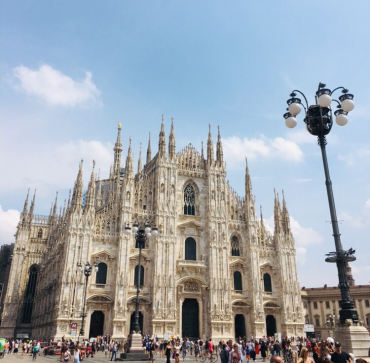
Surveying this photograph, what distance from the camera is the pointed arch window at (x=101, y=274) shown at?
34.4 m

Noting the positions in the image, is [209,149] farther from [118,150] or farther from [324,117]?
[324,117]

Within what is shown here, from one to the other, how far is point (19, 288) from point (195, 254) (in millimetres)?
27955

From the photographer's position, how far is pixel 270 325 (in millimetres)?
39625

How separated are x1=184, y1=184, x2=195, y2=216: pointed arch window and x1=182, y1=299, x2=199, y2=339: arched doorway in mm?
9535

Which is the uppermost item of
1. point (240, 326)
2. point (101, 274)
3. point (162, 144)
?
point (162, 144)

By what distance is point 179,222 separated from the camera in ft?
130

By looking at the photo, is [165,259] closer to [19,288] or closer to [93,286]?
[93,286]

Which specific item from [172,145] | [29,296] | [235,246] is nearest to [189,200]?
[172,145]

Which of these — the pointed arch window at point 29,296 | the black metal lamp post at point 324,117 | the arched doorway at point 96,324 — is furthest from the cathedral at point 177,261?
the black metal lamp post at point 324,117

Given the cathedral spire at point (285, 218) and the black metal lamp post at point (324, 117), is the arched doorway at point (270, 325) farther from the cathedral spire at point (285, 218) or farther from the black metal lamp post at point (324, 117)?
the black metal lamp post at point (324, 117)

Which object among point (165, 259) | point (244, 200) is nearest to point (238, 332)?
point (165, 259)

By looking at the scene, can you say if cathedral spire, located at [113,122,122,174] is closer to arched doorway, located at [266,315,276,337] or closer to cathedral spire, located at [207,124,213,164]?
cathedral spire, located at [207,124,213,164]

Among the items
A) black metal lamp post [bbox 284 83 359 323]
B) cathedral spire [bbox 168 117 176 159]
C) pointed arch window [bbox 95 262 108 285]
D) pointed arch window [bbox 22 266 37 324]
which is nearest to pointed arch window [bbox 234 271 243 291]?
pointed arch window [bbox 95 262 108 285]

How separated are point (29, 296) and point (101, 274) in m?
26.4
